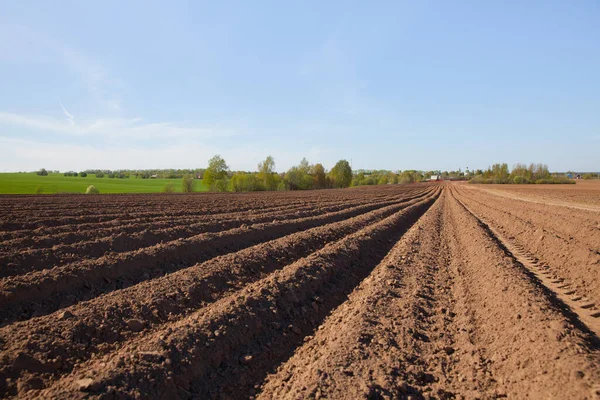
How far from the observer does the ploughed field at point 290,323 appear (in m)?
4.12

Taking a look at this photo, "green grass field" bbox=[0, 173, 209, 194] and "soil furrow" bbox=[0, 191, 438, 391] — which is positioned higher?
"soil furrow" bbox=[0, 191, 438, 391]

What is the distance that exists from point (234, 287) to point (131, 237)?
5184 mm

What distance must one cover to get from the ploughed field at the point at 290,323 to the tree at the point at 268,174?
212 ft

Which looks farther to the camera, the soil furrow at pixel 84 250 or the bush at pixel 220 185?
the bush at pixel 220 185

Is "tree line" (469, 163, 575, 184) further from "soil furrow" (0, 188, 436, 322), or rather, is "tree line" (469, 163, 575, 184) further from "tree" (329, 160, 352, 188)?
"soil furrow" (0, 188, 436, 322)

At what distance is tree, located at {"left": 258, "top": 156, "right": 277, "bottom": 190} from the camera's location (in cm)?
7549

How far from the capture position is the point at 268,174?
76.8 metres

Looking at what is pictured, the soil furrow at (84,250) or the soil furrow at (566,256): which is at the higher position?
the soil furrow at (84,250)

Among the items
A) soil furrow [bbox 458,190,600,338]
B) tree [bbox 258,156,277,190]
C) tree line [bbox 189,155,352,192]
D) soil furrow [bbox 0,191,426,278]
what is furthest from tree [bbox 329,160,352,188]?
soil furrow [bbox 458,190,600,338]

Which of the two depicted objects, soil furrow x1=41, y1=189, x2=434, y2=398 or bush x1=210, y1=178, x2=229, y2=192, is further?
bush x1=210, y1=178, x2=229, y2=192

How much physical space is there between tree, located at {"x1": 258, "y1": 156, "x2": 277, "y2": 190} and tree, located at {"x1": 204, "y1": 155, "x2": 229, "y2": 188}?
7.90 meters

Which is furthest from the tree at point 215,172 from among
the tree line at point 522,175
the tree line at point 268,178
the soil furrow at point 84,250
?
the tree line at point 522,175

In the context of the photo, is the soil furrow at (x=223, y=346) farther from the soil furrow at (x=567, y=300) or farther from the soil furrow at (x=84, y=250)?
the soil furrow at (x=84, y=250)

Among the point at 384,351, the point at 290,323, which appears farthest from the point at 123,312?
the point at 384,351
